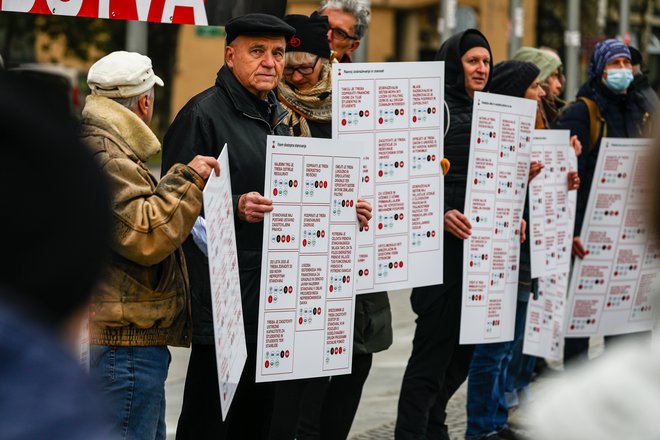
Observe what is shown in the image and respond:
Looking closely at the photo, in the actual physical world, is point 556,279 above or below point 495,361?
above

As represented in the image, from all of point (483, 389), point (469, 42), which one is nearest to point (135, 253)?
point (469, 42)

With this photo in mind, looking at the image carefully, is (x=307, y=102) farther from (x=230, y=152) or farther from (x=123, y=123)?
(x=123, y=123)

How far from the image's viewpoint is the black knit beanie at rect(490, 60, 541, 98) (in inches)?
255

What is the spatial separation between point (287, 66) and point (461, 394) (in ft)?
10.2

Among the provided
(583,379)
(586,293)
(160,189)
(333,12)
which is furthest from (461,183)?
(583,379)

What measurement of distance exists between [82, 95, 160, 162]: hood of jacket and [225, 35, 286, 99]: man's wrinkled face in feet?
1.92

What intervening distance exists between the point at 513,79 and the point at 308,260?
231 centimetres

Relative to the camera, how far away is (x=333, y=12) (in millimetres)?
5715

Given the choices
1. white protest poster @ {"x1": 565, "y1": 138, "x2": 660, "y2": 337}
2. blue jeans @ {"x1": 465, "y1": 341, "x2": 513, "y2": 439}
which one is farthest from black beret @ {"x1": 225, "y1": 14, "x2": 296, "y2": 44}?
white protest poster @ {"x1": 565, "y1": 138, "x2": 660, "y2": 337}

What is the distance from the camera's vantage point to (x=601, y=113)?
24.6ft

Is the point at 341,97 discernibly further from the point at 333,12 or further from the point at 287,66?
the point at 333,12

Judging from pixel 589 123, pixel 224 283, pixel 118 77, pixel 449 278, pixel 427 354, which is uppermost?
pixel 118 77

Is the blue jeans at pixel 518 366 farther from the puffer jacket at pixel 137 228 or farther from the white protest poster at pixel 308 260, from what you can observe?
the puffer jacket at pixel 137 228

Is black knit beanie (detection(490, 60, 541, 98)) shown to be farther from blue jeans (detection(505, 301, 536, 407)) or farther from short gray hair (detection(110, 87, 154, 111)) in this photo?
short gray hair (detection(110, 87, 154, 111))
